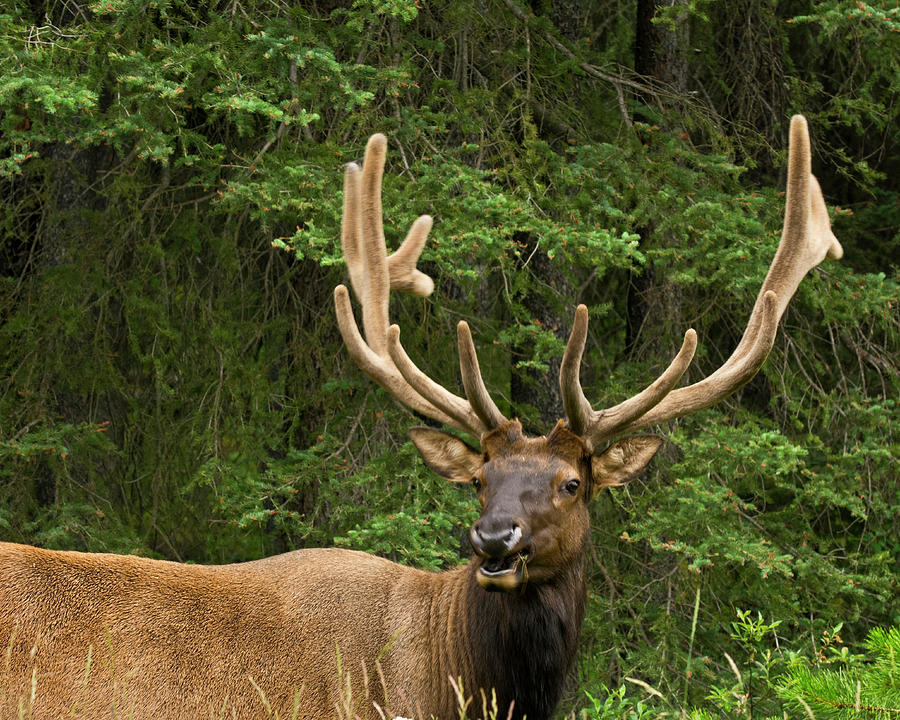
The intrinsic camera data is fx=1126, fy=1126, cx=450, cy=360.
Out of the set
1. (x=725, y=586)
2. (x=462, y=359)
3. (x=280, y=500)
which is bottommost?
(x=725, y=586)

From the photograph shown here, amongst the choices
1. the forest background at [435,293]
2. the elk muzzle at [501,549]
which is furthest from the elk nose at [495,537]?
the forest background at [435,293]

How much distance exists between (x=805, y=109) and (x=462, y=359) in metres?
5.47

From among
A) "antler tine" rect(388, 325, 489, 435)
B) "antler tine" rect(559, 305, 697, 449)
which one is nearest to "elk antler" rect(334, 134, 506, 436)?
"antler tine" rect(388, 325, 489, 435)

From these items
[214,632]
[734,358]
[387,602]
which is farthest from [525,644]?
[734,358]

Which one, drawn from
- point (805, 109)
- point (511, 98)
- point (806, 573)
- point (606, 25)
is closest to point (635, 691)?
point (806, 573)

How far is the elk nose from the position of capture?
13.4 feet

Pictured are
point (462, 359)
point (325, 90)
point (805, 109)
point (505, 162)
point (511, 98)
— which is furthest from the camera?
point (805, 109)

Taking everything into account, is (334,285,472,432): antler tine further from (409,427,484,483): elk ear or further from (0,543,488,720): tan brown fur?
(0,543,488,720): tan brown fur

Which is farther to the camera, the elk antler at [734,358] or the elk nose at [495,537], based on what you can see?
the elk antler at [734,358]

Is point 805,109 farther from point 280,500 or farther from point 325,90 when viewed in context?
point 280,500

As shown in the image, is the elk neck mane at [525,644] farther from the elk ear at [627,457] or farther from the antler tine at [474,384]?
the antler tine at [474,384]

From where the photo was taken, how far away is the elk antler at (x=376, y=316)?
511 cm

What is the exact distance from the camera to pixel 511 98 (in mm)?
7957

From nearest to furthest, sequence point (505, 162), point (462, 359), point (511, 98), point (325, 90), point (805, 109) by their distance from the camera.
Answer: point (462, 359)
point (325, 90)
point (505, 162)
point (511, 98)
point (805, 109)
